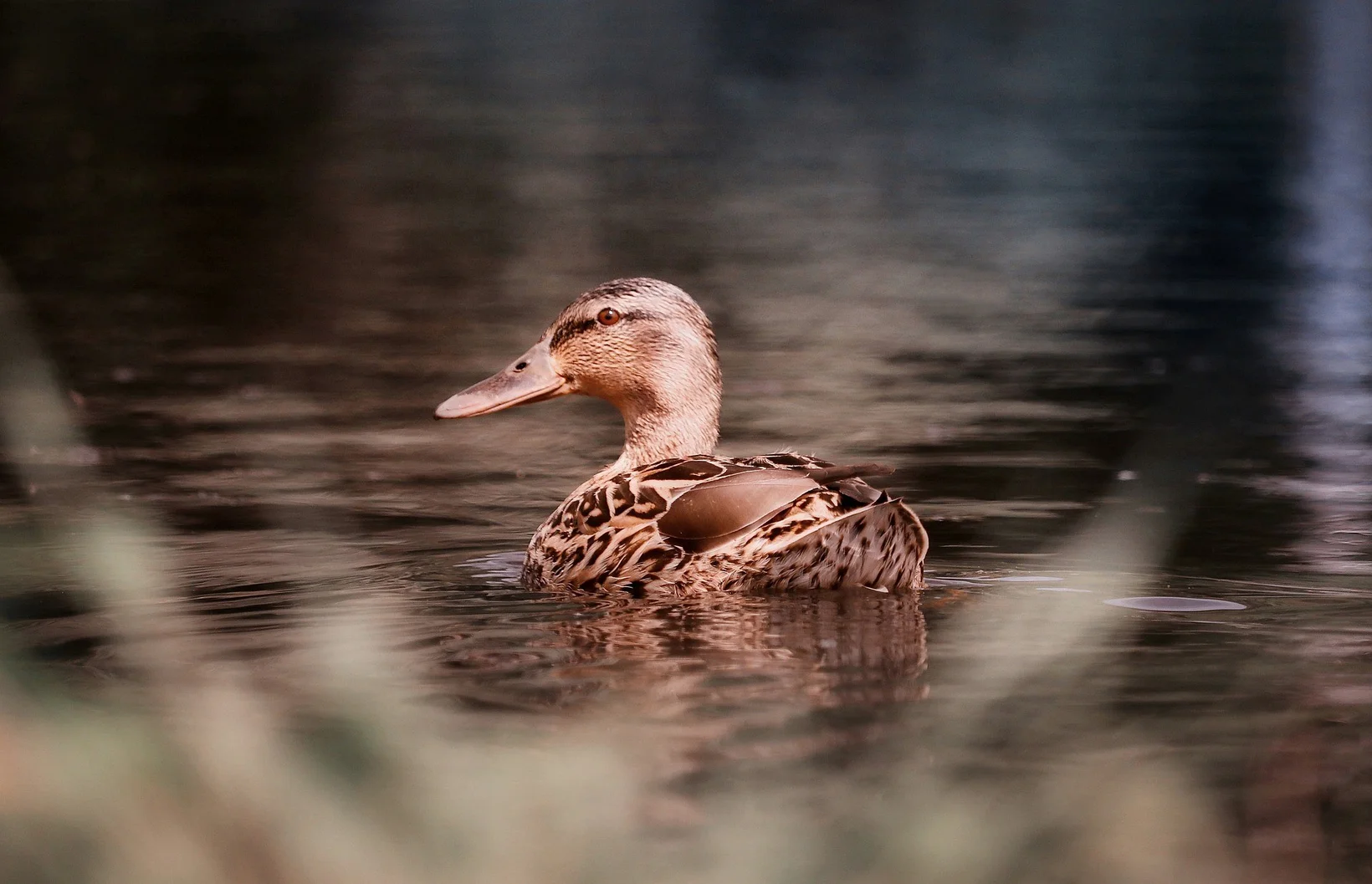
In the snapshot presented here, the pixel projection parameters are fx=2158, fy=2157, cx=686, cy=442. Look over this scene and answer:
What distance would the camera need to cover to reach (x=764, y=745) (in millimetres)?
4746

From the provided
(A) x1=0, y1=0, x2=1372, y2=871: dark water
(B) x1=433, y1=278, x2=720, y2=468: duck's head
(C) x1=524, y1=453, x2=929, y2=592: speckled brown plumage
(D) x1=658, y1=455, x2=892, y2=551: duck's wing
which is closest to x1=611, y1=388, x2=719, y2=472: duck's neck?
(B) x1=433, y1=278, x2=720, y2=468: duck's head

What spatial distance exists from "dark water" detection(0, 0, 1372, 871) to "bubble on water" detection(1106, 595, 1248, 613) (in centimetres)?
7

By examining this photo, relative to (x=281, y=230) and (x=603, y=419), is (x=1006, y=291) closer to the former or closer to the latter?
(x=603, y=419)

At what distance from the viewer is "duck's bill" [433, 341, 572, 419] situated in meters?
7.95

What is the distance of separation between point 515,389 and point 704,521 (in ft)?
5.67

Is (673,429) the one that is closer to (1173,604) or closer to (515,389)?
(515,389)

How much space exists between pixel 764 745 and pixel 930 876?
6.45 feet

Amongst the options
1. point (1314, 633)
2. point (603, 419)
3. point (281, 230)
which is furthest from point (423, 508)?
point (281, 230)

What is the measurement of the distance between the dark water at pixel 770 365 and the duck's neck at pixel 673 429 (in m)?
0.60

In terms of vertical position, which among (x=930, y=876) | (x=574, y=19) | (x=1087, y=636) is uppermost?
(x=574, y=19)

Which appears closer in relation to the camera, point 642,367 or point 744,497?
point 744,497

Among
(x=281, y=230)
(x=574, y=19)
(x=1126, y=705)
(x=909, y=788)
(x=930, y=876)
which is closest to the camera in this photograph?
(x=930, y=876)

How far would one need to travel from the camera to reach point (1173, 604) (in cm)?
659

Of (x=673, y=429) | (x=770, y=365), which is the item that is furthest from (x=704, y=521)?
(x=770, y=365)
